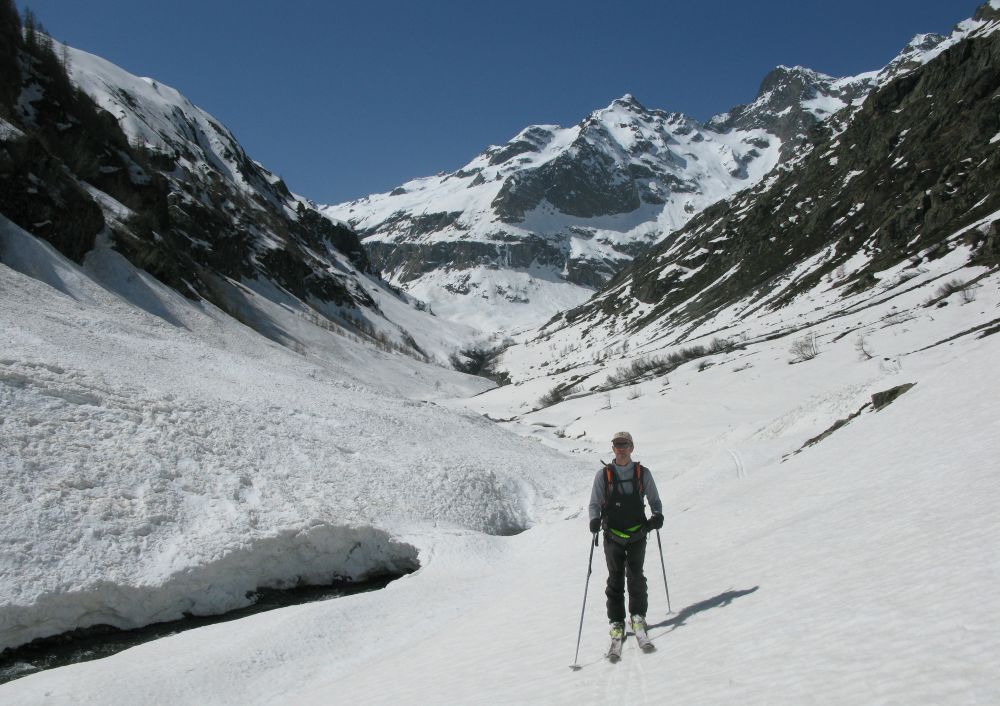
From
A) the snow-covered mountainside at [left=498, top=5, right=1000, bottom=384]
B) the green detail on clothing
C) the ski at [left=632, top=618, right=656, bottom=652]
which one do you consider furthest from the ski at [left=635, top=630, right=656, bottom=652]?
the snow-covered mountainside at [left=498, top=5, right=1000, bottom=384]

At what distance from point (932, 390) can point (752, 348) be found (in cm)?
3800

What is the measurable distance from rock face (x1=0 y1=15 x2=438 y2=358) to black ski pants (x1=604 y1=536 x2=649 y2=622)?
147ft

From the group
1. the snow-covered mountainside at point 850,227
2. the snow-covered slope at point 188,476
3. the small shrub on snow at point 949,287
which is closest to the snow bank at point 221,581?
the snow-covered slope at point 188,476

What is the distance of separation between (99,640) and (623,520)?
33.9 feet

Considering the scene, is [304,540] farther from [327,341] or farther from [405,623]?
[327,341]

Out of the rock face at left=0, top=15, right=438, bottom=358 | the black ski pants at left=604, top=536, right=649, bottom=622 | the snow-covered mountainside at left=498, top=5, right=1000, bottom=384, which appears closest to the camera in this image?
the black ski pants at left=604, top=536, right=649, bottom=622

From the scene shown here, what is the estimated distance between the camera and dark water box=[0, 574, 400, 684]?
10273 mm

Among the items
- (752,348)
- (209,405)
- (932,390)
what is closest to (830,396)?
(932,390)

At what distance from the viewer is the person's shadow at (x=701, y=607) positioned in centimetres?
737

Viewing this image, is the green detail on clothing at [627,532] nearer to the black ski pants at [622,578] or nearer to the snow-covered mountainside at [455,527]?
the black ski pants at [622,578]

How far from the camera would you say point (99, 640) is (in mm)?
11328

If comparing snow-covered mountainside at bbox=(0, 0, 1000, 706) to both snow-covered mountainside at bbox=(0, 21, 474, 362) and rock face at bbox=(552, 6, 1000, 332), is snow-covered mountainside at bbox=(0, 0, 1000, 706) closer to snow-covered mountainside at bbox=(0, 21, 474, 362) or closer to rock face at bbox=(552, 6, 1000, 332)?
snow-covered mountainside at bbox=(0, 21, 474, 362)

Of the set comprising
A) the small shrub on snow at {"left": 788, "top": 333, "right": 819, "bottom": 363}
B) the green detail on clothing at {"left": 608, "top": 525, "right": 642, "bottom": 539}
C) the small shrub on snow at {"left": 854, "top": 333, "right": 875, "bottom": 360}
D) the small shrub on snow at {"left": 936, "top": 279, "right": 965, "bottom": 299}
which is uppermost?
the small shrub on snow at {"left": 936, "top": 279, "right": 965, "bottom": 299}

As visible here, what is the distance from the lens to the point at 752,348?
168ft
